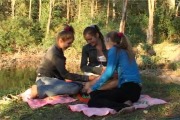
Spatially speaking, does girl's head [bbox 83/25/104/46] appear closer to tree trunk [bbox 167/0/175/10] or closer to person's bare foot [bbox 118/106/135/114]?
person's bare foot [bbox 118/106/135/114]

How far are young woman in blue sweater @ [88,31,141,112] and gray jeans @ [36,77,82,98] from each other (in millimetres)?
591

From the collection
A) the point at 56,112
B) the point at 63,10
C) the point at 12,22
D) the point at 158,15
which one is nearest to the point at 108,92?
the point at 56,112

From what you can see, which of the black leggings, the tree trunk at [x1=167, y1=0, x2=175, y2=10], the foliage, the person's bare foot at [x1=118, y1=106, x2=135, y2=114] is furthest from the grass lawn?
the tree trunk at [x1=167, y1=0, x2=175, y2=10]

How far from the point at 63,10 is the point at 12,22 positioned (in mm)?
3758

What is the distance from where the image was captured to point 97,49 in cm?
634

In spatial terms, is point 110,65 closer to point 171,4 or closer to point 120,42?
point 120,42

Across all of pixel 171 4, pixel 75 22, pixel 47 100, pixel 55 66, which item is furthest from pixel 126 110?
pixel 75 22

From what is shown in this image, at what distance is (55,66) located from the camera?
221 inches

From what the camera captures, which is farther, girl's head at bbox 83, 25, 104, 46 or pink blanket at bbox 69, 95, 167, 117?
girl's head at bbox 83, 25, 104, 46

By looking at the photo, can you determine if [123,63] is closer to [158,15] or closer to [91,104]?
[91,104]

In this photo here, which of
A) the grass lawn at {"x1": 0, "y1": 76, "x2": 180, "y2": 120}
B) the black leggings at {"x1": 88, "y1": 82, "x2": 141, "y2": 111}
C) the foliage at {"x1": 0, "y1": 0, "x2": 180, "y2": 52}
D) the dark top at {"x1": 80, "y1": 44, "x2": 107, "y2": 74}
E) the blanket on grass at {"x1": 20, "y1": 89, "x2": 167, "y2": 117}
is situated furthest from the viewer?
the foliage at {"x1": 0, "y1": 0, "x2": 180, "y2": 52}

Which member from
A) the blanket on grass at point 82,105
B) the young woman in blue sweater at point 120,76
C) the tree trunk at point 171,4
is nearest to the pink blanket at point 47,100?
the blanket on grass at point 82,105

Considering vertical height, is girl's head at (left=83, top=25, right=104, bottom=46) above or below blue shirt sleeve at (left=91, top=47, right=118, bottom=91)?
above

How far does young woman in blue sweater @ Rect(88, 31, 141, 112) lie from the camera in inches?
194
